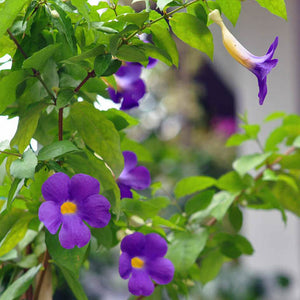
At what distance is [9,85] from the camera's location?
0.43 meters

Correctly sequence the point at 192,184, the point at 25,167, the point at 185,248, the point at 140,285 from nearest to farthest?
the point at 25,167 < the point at 140,285 < the point at 185,248 < the point at 192,184

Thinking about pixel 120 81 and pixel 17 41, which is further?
pixel 120 81

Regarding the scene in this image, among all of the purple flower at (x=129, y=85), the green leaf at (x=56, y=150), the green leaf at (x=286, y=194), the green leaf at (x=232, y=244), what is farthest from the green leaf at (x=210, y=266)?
the green leaf at (x=56, y=150)

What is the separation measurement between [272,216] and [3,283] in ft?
9.89

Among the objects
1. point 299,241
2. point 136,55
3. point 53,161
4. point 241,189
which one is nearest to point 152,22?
point 136,55

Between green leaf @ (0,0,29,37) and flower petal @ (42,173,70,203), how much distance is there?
0.12 m

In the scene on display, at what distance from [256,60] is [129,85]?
22 centimetres

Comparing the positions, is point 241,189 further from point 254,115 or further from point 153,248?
point 254,115

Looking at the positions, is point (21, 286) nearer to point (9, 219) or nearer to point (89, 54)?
point (9, 219)

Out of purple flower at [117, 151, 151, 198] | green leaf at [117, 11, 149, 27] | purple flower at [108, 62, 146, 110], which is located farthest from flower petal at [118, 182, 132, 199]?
green leaf at [117, 11, 149, 27]

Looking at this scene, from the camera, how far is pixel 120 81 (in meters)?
0.60

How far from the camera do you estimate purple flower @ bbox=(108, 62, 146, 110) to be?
0.59 m

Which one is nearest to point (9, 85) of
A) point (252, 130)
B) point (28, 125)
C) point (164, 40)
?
point (28, 125)

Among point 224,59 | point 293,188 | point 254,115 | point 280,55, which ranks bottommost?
point 224,59
